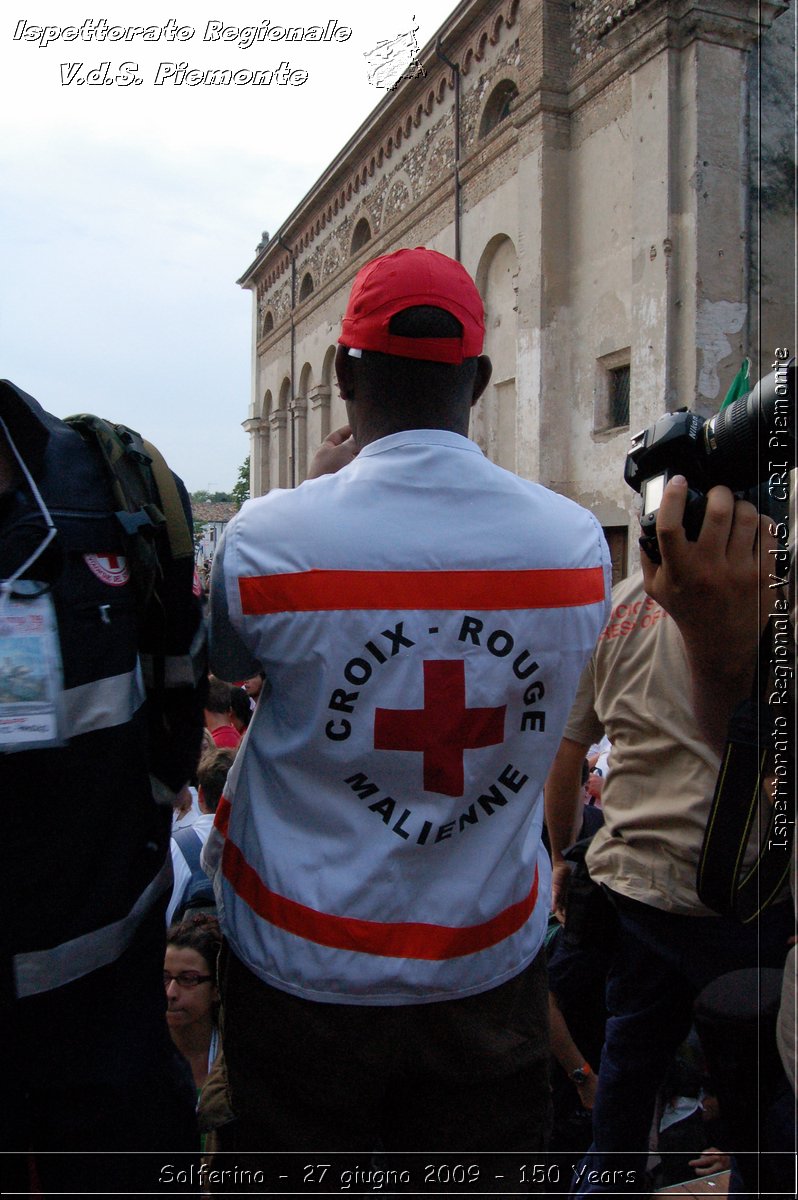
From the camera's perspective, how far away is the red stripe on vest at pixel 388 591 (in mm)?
1354

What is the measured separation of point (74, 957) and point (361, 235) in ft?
65.1

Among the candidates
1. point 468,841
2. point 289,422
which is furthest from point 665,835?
point 289,422

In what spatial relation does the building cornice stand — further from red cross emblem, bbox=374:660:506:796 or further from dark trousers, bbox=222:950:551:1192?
dark trousers, bbox=222:950:551:1192

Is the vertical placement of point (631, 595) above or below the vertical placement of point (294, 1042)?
above

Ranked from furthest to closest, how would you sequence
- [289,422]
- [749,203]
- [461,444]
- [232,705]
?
[289,422]
[749,203]
[232,705]
[461,444]

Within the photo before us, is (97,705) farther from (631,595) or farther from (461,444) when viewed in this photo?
(631,595)

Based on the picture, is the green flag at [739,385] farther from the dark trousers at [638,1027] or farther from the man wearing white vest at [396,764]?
the dark trousers at [638,1027]

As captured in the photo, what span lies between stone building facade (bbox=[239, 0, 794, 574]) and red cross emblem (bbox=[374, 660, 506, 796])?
6.41 m

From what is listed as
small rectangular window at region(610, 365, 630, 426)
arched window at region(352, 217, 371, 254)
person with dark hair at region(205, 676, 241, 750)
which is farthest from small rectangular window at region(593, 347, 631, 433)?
arched window at region(352, 217, 371, 254)

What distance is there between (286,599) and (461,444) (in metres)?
0.40

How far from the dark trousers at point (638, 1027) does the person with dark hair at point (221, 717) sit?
2278 millimetres

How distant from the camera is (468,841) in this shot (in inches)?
56.8

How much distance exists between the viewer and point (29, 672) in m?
1.21

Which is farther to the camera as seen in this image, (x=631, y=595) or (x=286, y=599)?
(x=631, y=595)
